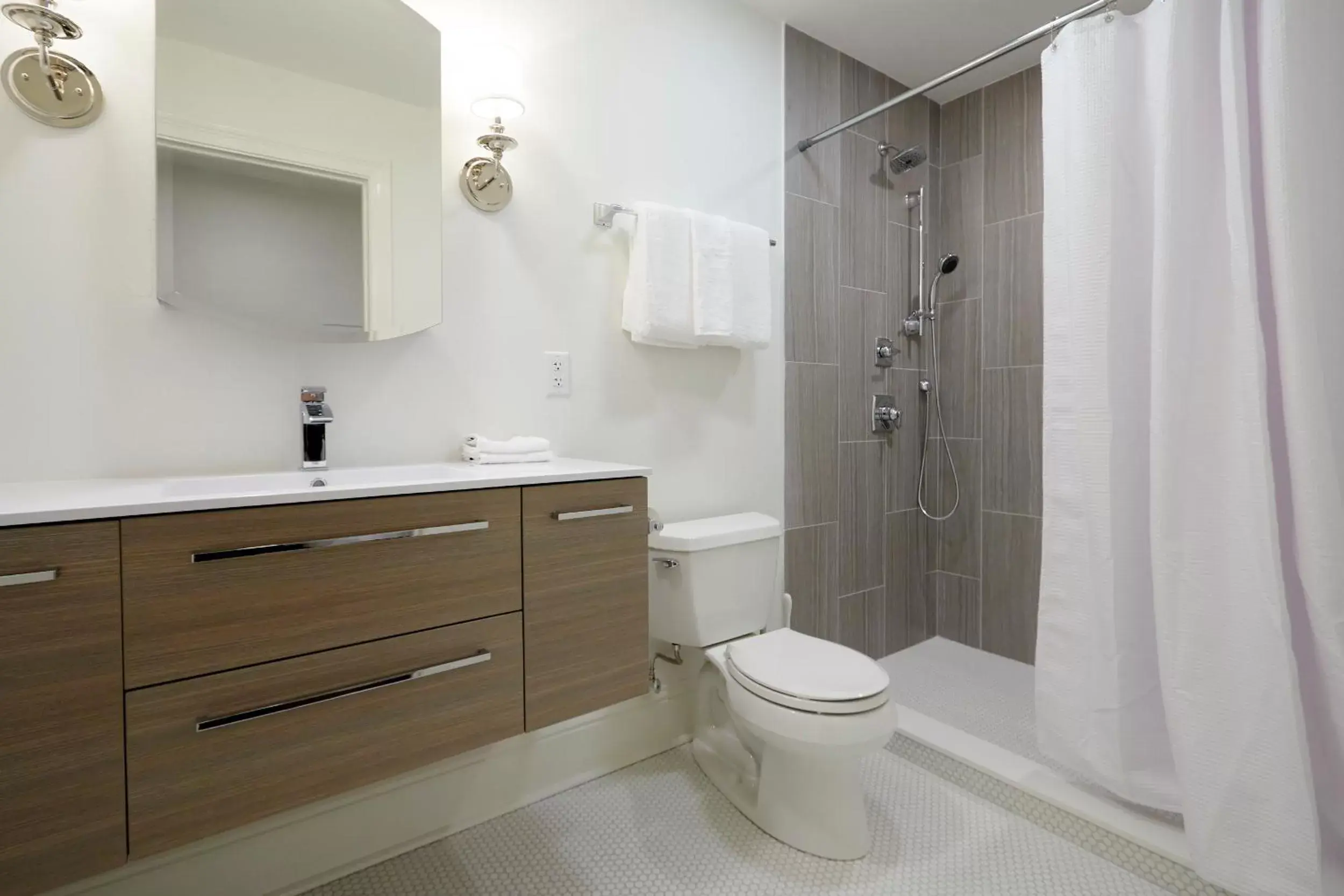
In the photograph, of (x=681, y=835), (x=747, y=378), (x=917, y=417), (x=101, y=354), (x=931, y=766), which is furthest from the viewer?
(x=917, y=417)

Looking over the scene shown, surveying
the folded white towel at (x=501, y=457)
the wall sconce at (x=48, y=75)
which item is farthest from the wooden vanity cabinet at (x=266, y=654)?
the wall sconce at (x=48, y=75)

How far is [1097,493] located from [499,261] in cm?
160

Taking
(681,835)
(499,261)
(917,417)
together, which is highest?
(499,261)

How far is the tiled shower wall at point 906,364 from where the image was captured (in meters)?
2.29

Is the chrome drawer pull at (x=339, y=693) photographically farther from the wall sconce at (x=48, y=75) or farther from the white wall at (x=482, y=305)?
the wall sconce at (x=48, y=75)

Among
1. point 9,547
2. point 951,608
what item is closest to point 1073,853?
point 951,608

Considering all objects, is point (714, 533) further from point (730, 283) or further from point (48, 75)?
point (48, 75)

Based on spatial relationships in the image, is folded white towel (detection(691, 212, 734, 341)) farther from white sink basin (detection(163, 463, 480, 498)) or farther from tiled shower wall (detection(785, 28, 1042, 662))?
white sink basin (detection(163, 463, 480, 498))

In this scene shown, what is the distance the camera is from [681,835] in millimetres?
1548

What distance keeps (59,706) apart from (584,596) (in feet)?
2.58

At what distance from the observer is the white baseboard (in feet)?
4.15

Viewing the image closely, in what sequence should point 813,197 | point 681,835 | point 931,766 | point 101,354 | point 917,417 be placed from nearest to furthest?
point 101,354
point 681,835
point 931,766
point 813,197
point 917,417

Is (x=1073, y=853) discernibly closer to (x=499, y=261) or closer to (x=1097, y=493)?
(x=1097, y=493)

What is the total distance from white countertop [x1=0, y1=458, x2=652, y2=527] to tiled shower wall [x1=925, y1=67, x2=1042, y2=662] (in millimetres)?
1828
